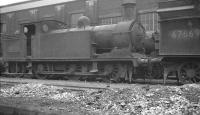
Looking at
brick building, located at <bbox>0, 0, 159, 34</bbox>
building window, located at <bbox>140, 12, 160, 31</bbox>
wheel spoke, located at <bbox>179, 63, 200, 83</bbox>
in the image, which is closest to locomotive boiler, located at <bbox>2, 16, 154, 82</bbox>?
wheel spoke, located at <bbox>179, 63, 200, 83</bbox>

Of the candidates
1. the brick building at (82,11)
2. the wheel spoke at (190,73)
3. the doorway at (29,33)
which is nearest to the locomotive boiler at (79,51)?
the doorway at (29,33)

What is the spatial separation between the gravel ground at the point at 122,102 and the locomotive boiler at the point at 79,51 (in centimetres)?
512

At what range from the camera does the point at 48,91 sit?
809cm

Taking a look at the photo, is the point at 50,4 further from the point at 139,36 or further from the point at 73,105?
the point at 73,105

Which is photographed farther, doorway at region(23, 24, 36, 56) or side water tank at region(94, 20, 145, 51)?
doorway at region(23, 24, 36, 56)

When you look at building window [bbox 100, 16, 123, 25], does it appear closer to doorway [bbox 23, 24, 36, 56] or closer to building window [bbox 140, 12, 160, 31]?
building window [bbox 140, 12, 160, 31]

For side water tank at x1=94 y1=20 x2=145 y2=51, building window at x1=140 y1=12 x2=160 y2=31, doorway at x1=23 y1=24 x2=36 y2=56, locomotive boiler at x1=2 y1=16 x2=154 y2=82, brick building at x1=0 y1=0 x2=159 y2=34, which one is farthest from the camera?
brick building at x1=0 y1=0 x2=159 y2=34

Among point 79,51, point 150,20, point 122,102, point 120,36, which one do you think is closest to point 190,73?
point 120,36

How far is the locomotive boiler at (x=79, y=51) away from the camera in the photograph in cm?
1243

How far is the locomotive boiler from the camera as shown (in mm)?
12430

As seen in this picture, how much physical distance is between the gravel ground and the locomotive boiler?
5.12m

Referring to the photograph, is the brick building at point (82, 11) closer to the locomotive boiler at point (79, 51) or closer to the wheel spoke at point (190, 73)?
the locomotive boiler at point (79, 51)

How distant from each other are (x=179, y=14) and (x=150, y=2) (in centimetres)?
1166

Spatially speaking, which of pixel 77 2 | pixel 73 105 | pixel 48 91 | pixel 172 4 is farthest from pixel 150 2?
pixel 73 105
